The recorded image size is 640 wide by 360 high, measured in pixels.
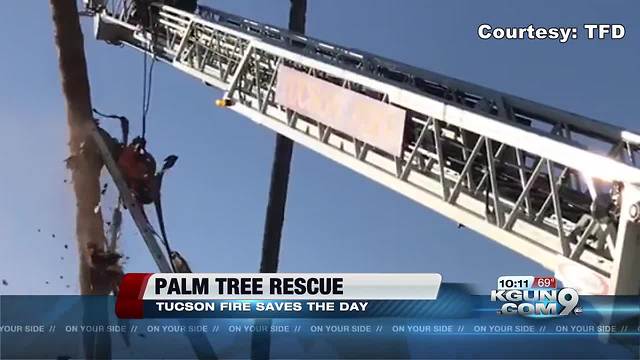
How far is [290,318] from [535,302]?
6.62 feet

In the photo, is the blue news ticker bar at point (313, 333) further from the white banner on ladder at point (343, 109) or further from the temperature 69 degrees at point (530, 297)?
the white banner on ladder at point (343, 109)

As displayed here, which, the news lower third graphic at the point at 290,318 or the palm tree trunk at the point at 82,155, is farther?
the palm tree trunk at the point at 82,155

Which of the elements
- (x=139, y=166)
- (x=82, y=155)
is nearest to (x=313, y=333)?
(x=139, y=166)

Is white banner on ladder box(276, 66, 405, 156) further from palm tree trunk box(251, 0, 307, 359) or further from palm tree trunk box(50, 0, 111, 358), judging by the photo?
palm tree trunk box(50, 0, 111, 358)

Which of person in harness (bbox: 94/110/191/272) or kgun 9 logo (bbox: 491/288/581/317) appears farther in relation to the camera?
person in harness (bbox: 94/110/191/272)

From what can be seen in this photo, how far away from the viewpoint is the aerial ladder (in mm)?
4383

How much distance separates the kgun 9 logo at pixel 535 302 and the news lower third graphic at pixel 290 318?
0.04 ft

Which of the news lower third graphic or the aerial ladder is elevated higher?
the aerial ladder

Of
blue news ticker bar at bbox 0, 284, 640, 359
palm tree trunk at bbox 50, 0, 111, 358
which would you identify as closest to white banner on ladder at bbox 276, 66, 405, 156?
blue news ticker bar at bbox 0, 284, 640, 359

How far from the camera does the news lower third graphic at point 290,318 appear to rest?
6.30 metres

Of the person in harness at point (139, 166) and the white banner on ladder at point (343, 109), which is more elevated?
the white banner on ladder at point (343, 109)

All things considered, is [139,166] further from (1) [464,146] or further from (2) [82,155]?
(1) [464,146]

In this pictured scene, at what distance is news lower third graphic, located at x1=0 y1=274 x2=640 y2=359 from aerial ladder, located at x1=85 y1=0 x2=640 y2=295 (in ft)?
A: 3.25

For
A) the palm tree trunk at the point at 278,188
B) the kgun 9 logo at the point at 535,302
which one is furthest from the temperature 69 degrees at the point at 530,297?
the palm tree trunk at the point at 278,188
